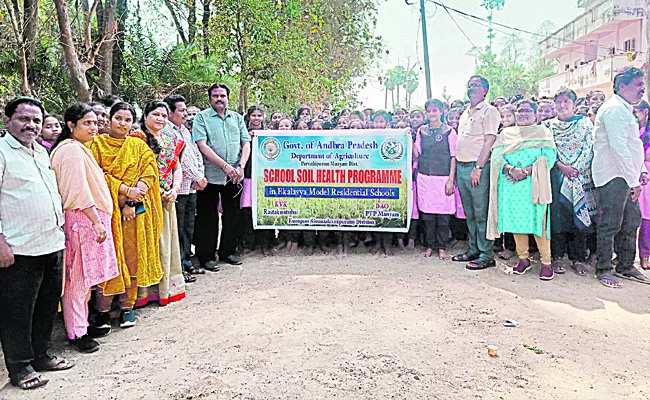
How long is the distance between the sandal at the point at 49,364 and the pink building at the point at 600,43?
857 inches

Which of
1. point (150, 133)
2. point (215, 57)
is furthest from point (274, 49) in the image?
point (150, 133)

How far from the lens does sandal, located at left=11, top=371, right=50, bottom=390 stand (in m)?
2.90

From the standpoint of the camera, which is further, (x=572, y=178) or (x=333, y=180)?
(x=333, y=180)

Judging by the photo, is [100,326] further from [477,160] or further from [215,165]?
[477,160]

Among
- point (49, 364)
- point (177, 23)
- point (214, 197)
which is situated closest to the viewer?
point (49, 364)

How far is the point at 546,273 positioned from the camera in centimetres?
497

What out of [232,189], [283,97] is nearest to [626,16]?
[283,97]

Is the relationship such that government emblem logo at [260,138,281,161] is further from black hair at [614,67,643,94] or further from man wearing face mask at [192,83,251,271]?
black hair at [614,67,643,94]

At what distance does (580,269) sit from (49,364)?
4878 millimetres

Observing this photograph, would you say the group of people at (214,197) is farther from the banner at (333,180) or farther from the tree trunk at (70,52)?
the tree trunk at (70,52)

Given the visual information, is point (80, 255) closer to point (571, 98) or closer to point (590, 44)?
point (571, 98)

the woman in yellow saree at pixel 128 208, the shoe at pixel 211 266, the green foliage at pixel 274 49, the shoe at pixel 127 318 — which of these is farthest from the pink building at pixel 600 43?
the shoe at pixel 127 318

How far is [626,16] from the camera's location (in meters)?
25.1

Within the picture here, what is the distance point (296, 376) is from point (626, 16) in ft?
95.4
